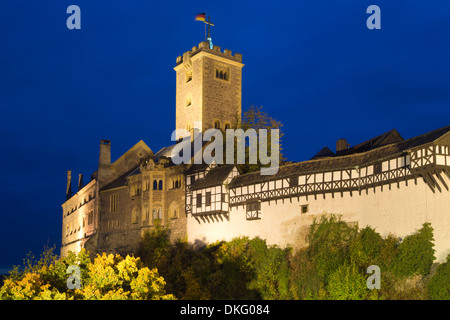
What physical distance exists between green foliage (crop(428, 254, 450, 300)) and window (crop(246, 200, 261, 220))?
14.7 metres

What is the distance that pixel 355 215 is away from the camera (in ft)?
116

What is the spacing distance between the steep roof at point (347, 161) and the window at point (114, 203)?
16541 millimetres

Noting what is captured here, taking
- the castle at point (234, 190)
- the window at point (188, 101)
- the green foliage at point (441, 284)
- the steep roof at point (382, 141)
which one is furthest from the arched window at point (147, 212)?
the green foliage at point (441, 284)

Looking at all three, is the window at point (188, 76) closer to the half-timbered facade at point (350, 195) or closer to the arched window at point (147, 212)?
the arched window at point (147, 212)

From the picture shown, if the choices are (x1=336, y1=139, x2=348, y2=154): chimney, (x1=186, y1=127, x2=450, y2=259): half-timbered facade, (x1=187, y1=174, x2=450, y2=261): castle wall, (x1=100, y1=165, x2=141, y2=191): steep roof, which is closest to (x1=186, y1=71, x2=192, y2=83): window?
(x1=100, y1=165, x2=141, y2=191): steep roof

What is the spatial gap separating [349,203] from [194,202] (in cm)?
1582

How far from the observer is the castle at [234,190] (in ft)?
104

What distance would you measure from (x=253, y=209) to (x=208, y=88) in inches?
910

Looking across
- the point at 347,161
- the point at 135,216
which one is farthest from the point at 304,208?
the point at 135,216

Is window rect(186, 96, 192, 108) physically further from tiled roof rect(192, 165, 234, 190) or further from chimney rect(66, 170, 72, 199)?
chimney rect(66, 170, 72, 199)

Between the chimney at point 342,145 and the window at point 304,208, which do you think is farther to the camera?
the chimney at point 342,145

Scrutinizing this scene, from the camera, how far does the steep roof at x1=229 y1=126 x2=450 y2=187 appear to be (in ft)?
106
